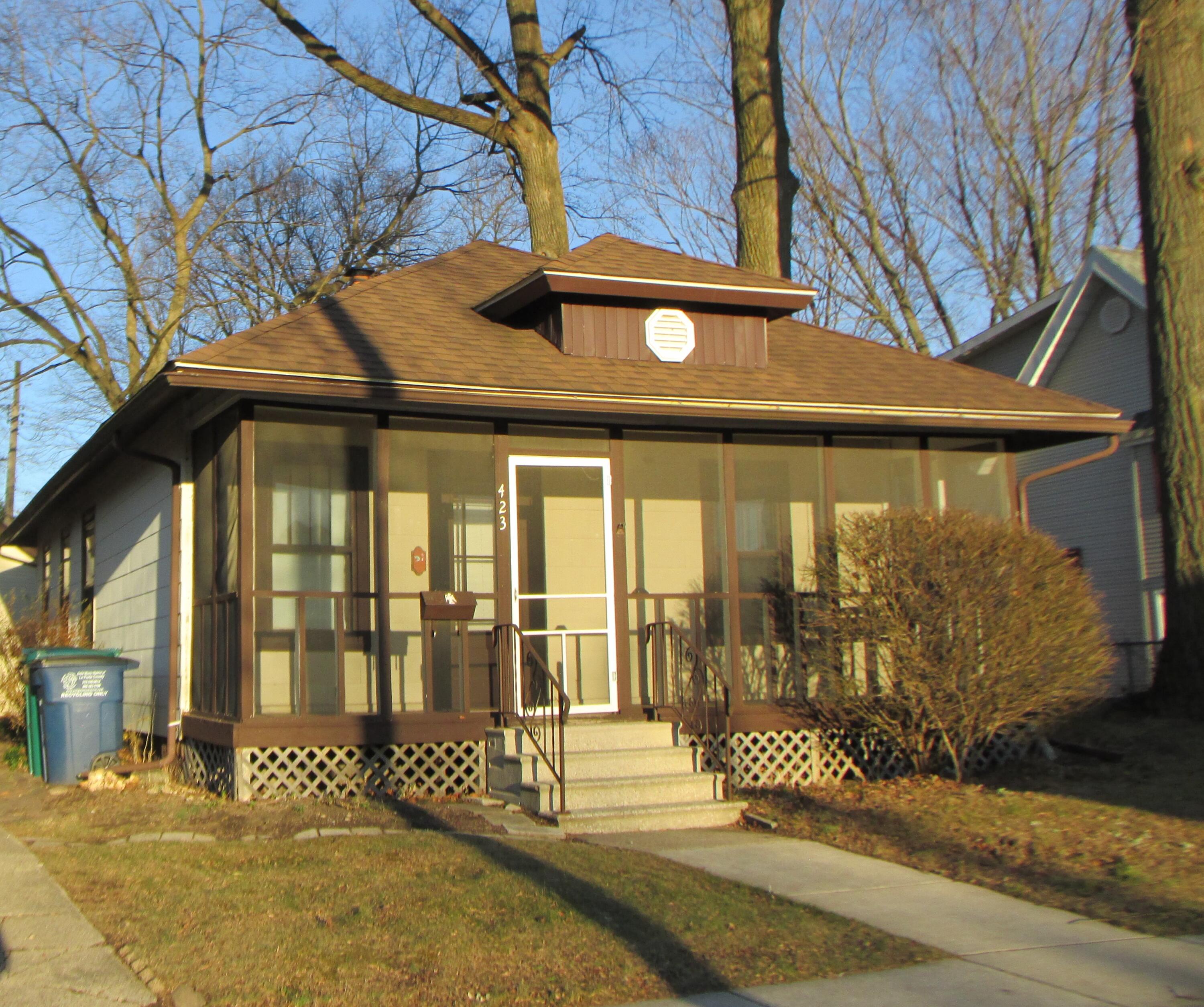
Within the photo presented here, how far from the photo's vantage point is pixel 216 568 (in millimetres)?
10180

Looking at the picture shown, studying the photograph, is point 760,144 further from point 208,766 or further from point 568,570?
point 208,766

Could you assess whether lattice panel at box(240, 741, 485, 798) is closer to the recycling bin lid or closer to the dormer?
the recycling bin lid

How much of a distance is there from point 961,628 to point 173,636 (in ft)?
21.3

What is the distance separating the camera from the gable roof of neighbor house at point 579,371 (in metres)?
9.43

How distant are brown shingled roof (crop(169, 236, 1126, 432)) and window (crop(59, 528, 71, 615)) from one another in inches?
322

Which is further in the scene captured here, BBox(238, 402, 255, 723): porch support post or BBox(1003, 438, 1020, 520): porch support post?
BBox(1003, 438, 1020, 520): porch support post

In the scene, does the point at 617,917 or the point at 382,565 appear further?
Result: the point at 382,565

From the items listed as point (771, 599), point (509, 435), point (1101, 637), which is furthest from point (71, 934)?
point (1101, 637)

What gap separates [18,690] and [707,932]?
1125 cm

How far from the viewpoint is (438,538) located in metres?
10.6

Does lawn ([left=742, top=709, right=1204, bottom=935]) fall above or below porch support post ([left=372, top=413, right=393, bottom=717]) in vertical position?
below

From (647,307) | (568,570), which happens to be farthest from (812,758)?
(647,307)

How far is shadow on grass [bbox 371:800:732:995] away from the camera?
5129 millimetres

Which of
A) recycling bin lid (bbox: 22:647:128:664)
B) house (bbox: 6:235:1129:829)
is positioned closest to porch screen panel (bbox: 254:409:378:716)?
house (bbox: 6:235:1129:829)
